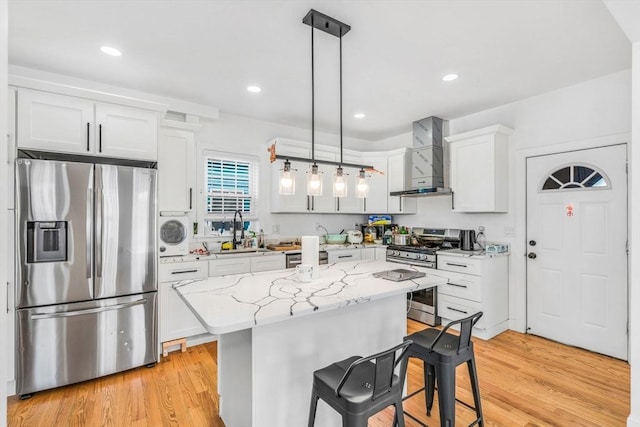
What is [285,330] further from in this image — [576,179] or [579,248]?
[576,179]

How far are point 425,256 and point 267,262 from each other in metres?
2.03

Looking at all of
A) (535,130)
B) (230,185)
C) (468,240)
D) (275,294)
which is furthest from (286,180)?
(535,130)

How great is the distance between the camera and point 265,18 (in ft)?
6.94

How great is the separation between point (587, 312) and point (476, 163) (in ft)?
6.32

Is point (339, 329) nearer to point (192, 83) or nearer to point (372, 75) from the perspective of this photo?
point (372, 75)

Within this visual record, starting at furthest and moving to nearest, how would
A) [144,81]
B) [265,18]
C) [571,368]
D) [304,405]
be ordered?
[144,81], [571,368], [265,18], [304,405]

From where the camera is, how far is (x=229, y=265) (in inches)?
138

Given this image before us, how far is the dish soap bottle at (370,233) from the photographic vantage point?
504 cm

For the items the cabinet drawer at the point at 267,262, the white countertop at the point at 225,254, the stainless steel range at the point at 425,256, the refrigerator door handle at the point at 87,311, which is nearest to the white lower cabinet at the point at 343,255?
the white countertop at the point at 225,254

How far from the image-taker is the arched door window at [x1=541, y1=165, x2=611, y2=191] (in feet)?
10.1

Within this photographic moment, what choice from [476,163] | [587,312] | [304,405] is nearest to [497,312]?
[587,312]

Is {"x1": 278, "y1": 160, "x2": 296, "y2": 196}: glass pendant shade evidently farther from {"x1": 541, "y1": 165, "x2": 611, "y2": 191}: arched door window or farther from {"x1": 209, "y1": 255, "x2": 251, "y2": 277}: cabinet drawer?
{"x1": 541, "y1": 165, "x2": 611, "y2": 191}: arched door window

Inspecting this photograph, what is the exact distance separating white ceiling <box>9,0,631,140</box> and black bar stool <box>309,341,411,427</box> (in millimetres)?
2100

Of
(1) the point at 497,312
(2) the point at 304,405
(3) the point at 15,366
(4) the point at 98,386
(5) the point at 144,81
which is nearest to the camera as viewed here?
(2) the point at 304,405
